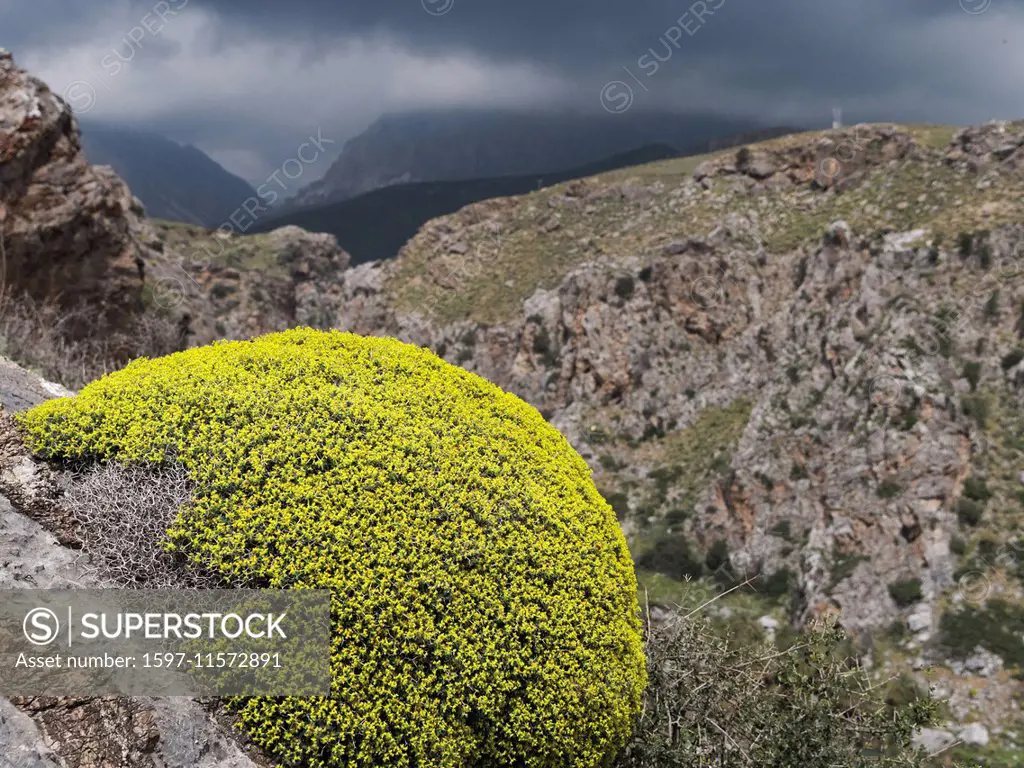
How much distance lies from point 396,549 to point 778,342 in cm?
6145

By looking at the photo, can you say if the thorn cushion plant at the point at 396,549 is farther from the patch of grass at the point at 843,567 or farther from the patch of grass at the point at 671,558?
the patch of grass at the point at 671,558

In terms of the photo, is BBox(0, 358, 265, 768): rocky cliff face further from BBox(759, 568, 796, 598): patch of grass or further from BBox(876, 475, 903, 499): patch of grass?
BBox(759, 568, 796, 598): patch of grass

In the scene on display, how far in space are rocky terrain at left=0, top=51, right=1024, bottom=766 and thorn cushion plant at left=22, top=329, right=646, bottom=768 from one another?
11.8 meters

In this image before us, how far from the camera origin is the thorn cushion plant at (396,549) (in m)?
4.12

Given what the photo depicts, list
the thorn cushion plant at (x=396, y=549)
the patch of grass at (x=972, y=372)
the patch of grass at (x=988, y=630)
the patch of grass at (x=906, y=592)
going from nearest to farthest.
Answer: the thorn cushion plant at (x=396, y=549) → the patch of grass at (x=988, y=630) → the patch of grass at (x=906, y=592) → the patch of grass at (x=972, y=372)

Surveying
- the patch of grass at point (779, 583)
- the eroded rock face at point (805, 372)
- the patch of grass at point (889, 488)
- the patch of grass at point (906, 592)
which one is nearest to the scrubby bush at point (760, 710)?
the eroded rock face at point (805, 372)

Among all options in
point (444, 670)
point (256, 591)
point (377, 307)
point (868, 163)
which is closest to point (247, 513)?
point (256, 591)

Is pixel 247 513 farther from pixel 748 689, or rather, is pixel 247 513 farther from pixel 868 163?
pixel 868 163

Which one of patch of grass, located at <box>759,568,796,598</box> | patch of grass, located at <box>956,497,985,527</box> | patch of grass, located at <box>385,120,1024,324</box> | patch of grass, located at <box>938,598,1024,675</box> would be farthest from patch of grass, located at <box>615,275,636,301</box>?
patch of grass, located at <box>938,598,1024,675</box>

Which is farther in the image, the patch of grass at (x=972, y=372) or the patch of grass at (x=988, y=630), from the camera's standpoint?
the patch of grass at (x=972, y=372)

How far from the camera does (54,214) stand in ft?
47.1

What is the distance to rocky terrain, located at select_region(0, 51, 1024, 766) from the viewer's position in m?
30.9

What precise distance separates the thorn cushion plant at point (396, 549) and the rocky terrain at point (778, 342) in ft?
38.6

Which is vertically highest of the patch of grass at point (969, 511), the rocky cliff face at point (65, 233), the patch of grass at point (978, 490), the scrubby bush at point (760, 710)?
the rocky cliff face at point (65, 233)
